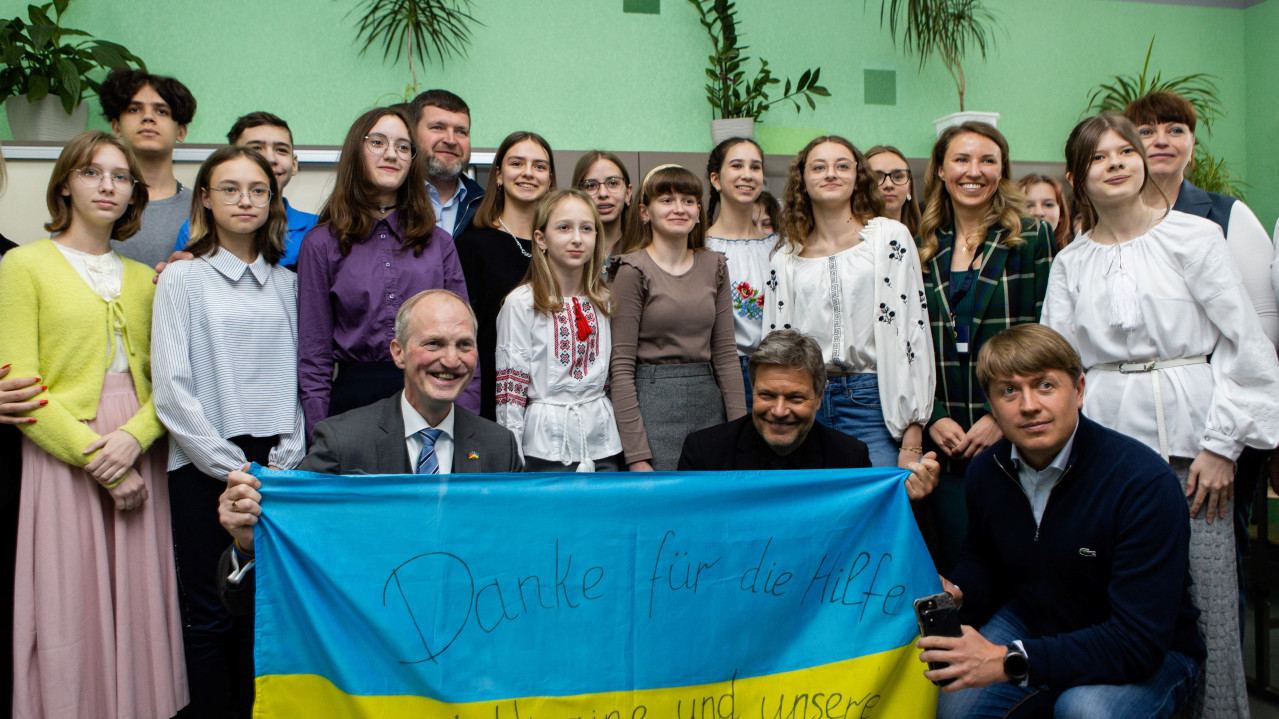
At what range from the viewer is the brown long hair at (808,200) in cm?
289

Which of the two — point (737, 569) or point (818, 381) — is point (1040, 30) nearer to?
point (818, 381)

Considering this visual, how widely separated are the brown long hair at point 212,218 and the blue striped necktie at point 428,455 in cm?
84

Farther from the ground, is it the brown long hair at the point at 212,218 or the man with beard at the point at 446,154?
the man with beard at the point at 446,154

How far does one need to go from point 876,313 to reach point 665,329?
0.66 meters

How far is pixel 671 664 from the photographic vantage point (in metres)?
1.96

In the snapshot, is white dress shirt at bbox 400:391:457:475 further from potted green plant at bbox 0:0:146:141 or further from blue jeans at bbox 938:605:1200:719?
potted green plant at bbox 0:0:146:141

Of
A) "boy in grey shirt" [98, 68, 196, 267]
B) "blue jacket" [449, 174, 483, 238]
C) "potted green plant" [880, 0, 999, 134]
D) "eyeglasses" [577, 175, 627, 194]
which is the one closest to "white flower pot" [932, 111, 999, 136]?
"potted green plant" [880, 0, 999, 134]

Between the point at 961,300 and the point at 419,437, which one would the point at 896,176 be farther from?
the point at 419,437

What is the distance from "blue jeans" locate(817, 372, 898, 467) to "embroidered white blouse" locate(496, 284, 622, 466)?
26.3 inches

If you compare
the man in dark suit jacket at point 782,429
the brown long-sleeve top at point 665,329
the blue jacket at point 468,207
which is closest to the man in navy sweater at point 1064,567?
the man in dark suit jacket at point 782,429

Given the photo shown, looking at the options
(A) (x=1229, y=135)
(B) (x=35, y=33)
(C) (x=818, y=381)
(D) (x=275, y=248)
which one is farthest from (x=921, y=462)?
(A) (x=1229, y=135)

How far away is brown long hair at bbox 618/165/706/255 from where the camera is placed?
2938 millimetres

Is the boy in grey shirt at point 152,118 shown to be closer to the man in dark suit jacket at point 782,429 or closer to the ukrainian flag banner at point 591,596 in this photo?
the ukrainian flag banner at point 591,596

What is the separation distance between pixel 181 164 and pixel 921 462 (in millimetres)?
3670
